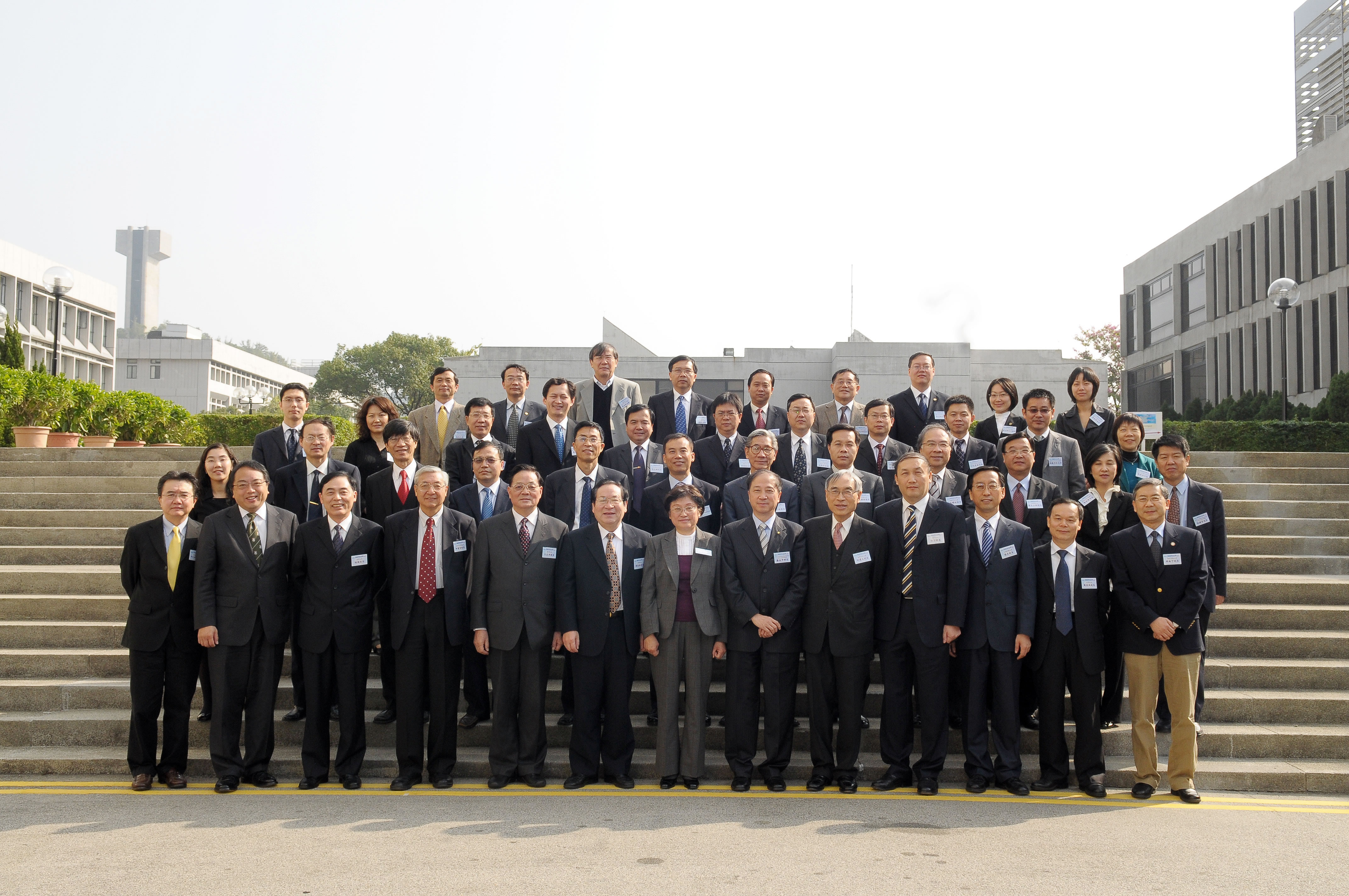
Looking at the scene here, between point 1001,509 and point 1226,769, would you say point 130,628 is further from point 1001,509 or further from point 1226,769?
point 1226,769

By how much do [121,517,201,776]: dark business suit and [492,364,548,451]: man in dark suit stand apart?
290cm

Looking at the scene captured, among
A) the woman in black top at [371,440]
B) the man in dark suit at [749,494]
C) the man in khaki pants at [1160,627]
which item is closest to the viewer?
the man in khaki pants at [1160,627]

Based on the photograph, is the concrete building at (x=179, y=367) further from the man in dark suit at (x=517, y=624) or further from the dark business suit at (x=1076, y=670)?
the dark business suit at (x=1076, y=670)

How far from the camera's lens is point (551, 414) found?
7.84 m

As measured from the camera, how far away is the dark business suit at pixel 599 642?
19.2 feet

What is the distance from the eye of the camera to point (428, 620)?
19.4ft

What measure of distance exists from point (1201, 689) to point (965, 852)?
282cm

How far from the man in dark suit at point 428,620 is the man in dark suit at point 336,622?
19 cm

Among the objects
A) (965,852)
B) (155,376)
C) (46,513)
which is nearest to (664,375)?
(46,513)

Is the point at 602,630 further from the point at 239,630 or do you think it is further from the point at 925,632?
the point at 239,630

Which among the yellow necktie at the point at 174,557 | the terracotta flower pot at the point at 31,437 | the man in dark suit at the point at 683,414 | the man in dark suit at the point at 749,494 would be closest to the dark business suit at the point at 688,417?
the man in dark suit at the point at 683,414

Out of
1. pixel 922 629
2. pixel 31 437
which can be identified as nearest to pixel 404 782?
pixel 922 629

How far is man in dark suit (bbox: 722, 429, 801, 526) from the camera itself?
6500mm

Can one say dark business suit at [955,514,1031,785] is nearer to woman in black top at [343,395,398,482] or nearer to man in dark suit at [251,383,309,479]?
woman in black top at [343,395,398,482]
